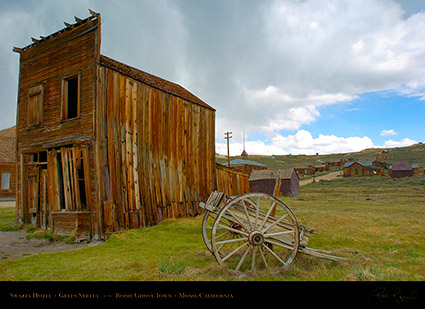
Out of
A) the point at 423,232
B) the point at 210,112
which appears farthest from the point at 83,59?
the point at 423,232

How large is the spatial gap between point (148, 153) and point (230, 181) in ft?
21.7

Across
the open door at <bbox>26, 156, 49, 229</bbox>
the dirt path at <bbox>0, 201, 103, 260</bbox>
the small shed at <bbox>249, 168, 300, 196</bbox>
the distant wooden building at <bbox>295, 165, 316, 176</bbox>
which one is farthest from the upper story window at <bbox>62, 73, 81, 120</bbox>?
the distant wooden building at <bbox>295, 165, 316, 176</bbox>

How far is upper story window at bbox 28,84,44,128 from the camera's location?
39.5 ft

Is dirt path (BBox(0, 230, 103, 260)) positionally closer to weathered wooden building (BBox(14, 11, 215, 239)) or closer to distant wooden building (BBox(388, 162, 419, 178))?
weathered wooden building (BBox(14, 11, 215, 239))

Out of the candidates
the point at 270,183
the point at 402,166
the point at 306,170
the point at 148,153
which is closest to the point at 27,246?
the point at 148,153

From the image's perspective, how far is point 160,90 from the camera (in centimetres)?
1309

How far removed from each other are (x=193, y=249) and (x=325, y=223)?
645 cm

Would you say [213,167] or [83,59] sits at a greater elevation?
[83,59]

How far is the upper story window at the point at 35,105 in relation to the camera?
474 inches

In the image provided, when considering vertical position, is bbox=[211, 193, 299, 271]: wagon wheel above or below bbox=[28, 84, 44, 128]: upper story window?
below

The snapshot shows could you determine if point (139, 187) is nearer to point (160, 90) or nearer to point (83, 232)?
point (83, 232)

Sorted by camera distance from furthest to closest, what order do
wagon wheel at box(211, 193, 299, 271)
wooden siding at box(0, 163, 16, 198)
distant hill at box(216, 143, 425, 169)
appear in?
1. distant hill at box(216, 143, 425, 169)
2. wooden siding at box(0, 163, 16, 198)
3. wagon wheel at box(211, 193, 299, 271)
